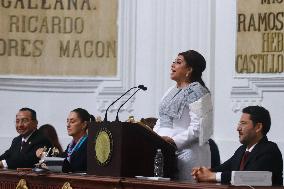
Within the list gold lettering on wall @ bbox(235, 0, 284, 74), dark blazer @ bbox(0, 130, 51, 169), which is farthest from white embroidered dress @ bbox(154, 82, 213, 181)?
gold lettering on wall @ bbox(235, 0, 284, 74)

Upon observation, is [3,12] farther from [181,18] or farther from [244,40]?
[244,40]

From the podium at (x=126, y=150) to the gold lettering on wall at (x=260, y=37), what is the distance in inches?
171

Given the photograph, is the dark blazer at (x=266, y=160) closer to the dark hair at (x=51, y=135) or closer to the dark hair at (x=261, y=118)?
the dark hair at (x=261, y=118)

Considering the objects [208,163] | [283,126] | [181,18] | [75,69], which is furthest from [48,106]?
[208,163]

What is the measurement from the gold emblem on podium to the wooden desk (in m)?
0.15

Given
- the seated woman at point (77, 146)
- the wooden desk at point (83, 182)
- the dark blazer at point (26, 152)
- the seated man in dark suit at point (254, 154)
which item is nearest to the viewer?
the wooden desk at point (83, 182)

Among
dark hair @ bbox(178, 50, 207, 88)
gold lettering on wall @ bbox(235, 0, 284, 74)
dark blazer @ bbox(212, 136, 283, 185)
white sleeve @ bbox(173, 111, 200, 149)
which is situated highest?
gold lettering on wall @ bbox(235, 0, 284, 74)

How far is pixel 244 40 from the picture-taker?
1088 centimetres

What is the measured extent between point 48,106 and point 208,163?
5213 millimetres

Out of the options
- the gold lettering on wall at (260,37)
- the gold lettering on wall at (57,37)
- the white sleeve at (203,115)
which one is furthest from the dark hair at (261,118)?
the gold lettering on wall at (57,37)

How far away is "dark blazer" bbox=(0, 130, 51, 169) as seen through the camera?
27.7 feet

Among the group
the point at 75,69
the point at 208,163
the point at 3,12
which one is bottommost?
the point at 208,163

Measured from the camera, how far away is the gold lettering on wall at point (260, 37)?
1062 centimetres

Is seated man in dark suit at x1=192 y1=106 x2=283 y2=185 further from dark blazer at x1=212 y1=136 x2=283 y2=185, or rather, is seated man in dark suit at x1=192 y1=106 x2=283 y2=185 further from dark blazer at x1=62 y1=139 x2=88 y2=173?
dark blazer at x1=62 y1=139 x2=88 y2=173
